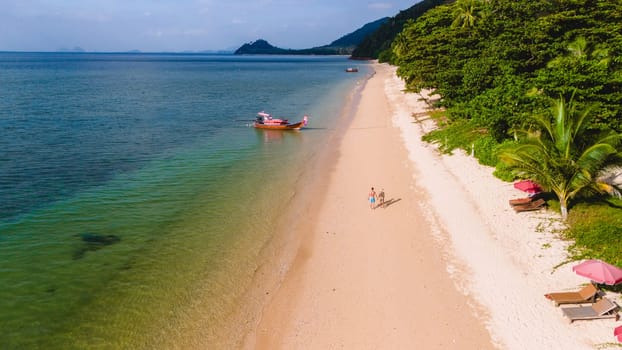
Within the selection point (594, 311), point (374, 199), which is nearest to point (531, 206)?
point (374, 199)

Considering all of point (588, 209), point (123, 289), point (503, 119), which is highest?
point (503, 119)

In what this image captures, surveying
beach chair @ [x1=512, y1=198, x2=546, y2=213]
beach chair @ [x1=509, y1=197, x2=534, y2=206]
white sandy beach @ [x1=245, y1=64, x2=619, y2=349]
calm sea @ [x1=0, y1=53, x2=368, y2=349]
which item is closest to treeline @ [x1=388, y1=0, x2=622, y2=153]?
beach chair @ [x1=512, y1=198, x2=546, y2=213]

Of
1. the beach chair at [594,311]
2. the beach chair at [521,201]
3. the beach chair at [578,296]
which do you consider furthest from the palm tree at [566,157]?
the beach chair at [594,311]

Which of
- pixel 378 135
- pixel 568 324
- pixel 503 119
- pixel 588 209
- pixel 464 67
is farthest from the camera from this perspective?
pixel 378 135

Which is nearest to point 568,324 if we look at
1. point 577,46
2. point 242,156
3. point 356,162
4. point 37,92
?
point 356,162

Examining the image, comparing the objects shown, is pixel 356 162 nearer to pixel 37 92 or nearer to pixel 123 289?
pixel 123 289

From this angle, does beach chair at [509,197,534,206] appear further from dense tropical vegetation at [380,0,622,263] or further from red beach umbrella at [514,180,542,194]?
dense tropical vegetation at [380,0,622,263]
